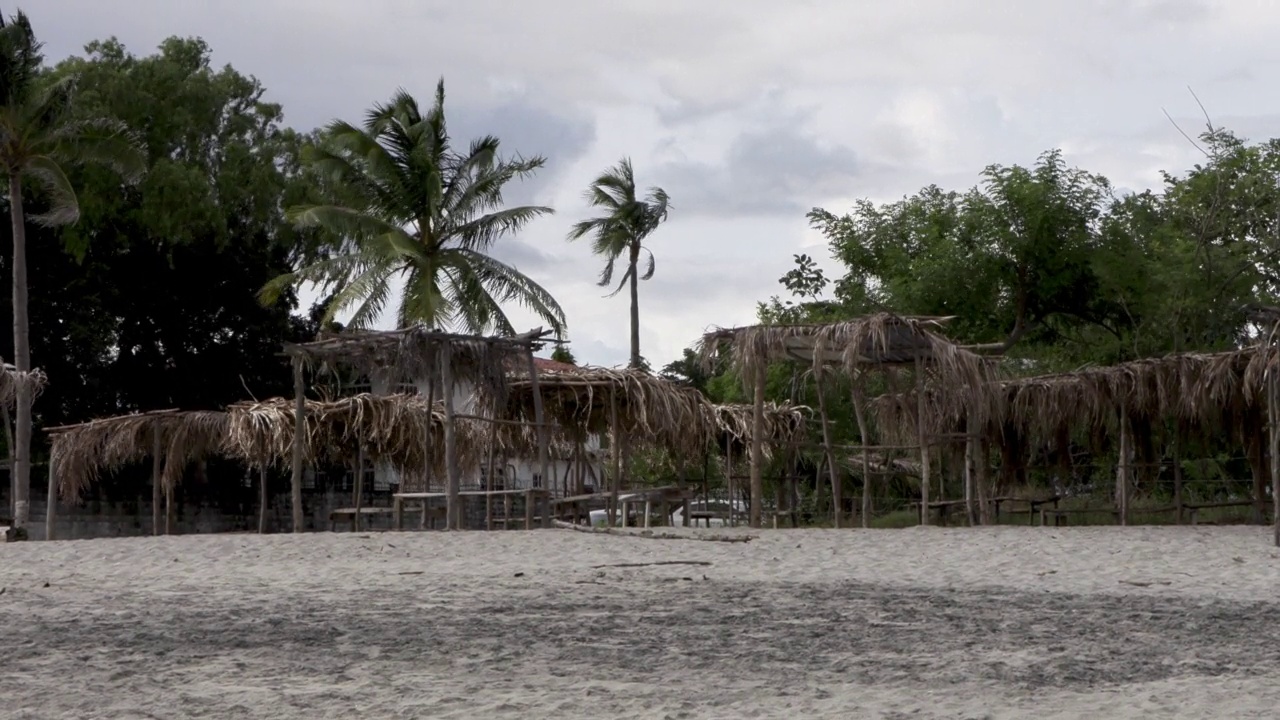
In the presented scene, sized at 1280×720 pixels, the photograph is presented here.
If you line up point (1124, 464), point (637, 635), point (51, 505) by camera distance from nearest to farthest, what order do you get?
point (637, 635), point (1124, 464), point (51, 505)

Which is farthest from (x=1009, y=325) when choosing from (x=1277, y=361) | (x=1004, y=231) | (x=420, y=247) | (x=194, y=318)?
(x=194, y=318)

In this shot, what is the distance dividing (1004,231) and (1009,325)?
204 cm

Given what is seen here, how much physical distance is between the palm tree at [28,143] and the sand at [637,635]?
7.35 m

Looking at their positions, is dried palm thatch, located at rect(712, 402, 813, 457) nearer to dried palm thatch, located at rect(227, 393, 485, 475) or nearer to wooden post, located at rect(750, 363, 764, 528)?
dried palm thatch, located at rect(227, 393, 485, 475)

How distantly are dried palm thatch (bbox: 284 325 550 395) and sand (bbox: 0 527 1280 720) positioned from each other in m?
3.71

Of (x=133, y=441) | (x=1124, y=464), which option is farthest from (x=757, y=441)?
(x=133, y=441)

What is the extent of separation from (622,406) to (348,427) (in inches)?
147

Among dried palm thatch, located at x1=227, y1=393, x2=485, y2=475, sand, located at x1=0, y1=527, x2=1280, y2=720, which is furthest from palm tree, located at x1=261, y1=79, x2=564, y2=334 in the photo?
sand, located at x1=0, y1=527, x2=1280, y2=720

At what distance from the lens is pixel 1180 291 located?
23.4 meters

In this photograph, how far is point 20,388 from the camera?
18.0 meters

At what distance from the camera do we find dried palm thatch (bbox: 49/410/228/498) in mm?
20000

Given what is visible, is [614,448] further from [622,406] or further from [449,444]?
[449,444]

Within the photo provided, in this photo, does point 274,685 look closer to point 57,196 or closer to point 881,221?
point 57,196

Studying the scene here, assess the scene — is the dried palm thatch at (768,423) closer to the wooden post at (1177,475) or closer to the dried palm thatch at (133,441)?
the wooden post at (1177,475)
